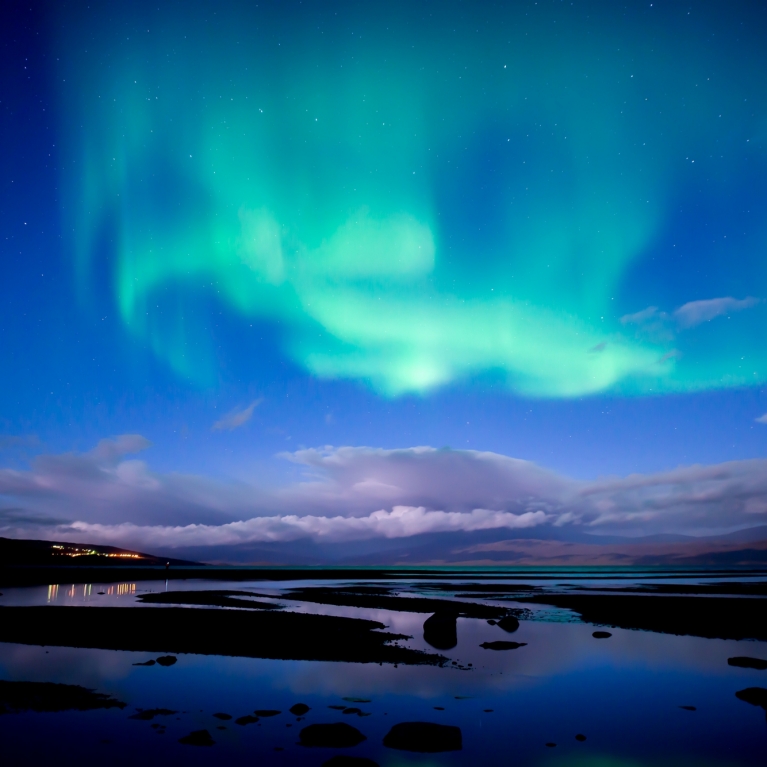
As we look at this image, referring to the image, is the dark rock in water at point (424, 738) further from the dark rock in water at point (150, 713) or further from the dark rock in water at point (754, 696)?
the dark rock in water at point (754, 696)

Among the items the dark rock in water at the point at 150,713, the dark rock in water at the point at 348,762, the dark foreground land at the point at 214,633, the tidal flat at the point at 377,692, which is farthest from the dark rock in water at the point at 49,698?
the dark rock in water at the point at 348,762

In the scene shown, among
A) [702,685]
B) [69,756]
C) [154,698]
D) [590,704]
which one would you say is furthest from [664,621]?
[69,756]

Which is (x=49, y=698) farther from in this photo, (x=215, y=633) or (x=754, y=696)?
(x=754, y=696)

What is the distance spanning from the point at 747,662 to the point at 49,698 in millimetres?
27219

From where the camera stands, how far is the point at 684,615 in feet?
132

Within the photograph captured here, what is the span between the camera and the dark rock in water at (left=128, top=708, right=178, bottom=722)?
13.9m

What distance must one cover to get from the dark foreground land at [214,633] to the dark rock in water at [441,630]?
1812mm

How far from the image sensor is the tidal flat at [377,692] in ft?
40.3

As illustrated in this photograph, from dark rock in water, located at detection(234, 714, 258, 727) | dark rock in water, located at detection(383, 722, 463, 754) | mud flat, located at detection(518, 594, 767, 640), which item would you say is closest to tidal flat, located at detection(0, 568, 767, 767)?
dark rock in water, located at detection(383, 722, 463, 754)

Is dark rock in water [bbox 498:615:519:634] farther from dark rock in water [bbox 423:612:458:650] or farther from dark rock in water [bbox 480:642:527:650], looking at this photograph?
dark rock in water [bbox 480:642:527:650]

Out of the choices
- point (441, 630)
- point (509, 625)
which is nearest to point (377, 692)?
point (441, 630)

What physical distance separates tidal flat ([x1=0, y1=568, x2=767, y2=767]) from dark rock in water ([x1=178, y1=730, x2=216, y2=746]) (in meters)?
0.07

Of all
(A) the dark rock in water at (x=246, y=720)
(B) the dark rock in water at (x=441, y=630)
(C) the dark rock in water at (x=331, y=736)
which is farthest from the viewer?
(B) the dark rock in water at (x=441, y=630)

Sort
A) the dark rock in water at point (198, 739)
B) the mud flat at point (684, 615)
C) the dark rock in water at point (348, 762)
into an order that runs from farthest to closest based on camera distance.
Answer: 1. the mud flat at point (684, 615)
2. the dark rock in water at point (198, 739)
3. the dark rock in water at point (348, 762)
